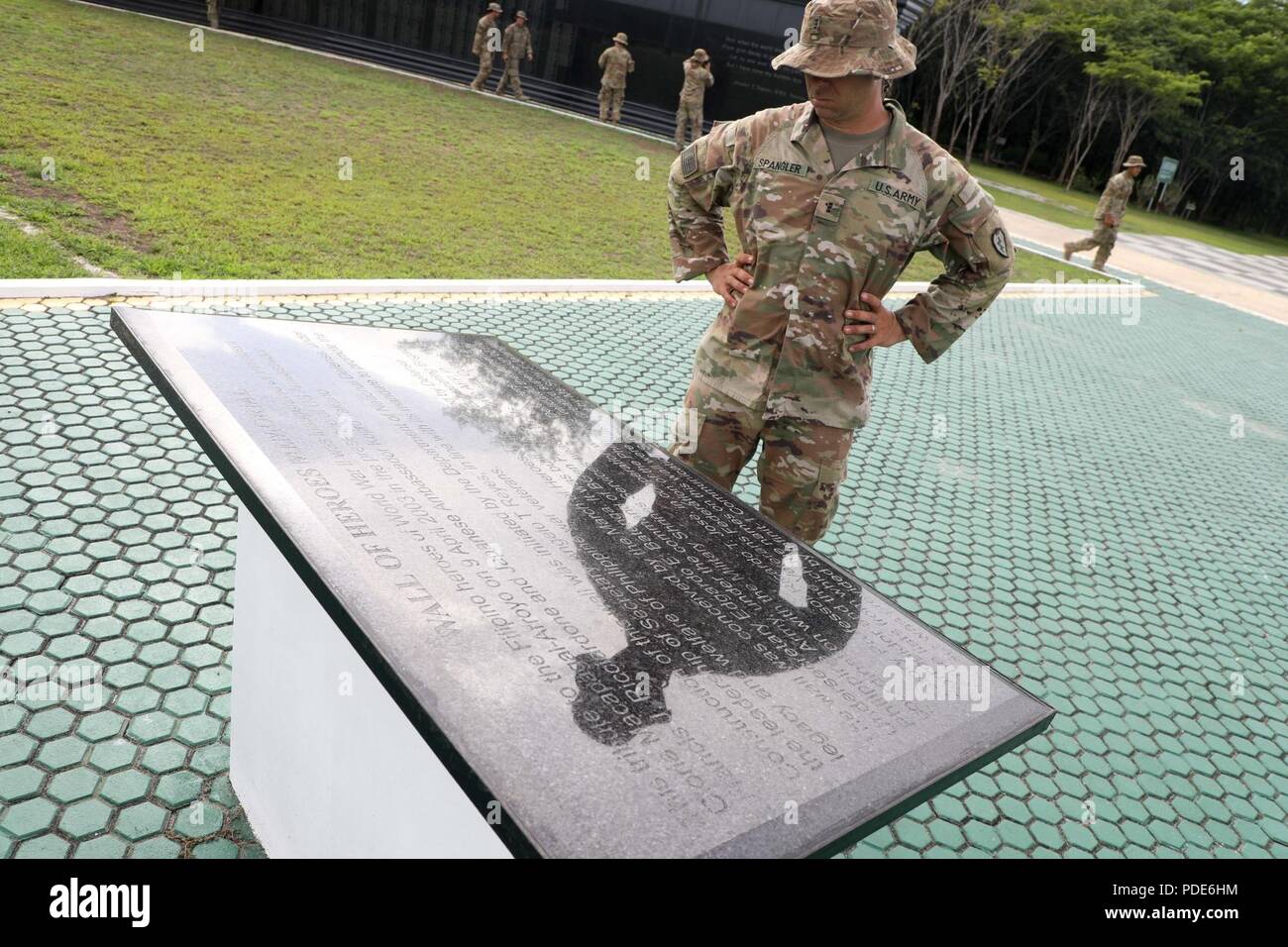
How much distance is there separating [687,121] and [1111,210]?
847 cm

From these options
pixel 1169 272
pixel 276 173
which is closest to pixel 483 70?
pixel 276 173

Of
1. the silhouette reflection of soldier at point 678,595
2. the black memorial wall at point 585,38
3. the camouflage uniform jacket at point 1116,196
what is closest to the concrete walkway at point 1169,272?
the camouflage uniform jacket at point 1116,196

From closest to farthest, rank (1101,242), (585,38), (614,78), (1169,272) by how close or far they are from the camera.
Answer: (1101,242) < (1169,272) < (614,78) < (585,38)

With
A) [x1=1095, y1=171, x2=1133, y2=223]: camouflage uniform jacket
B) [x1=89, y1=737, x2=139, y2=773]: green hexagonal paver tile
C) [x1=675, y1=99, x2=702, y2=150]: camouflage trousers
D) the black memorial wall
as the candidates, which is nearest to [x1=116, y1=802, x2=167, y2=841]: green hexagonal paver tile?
[x1=89, y1=737, x2=139, y2=773]: green hexagonal paver tile

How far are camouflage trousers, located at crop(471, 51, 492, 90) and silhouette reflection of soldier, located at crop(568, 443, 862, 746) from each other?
18.0m

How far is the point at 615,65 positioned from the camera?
18.0 metres

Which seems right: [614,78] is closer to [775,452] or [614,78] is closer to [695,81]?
[695,81]

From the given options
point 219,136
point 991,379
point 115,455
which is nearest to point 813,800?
point 115,455

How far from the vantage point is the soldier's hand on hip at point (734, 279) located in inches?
111

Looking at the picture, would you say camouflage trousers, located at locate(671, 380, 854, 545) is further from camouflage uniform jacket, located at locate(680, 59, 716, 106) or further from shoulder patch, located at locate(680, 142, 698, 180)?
camouflage uniform jacket, located at locate(680, 59, 716, 106)

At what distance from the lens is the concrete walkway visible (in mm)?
15430

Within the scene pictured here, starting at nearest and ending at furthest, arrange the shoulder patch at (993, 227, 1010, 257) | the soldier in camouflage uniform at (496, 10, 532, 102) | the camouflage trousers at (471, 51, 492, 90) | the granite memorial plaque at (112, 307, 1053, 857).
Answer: the granite memorial plaque at (112, 307, 1053, 857), the shoulder patch at (993, 227, 1010, 257), the camouflage trousers at (471, 51, 492, 90), the soldier in camouflage uniform at (496, 10, 532, 102)

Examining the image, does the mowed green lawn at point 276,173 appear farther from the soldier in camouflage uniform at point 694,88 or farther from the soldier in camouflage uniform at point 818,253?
the soldier in camouflage uniform at point 818,253

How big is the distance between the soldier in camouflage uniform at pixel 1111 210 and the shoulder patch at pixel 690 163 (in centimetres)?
1169
